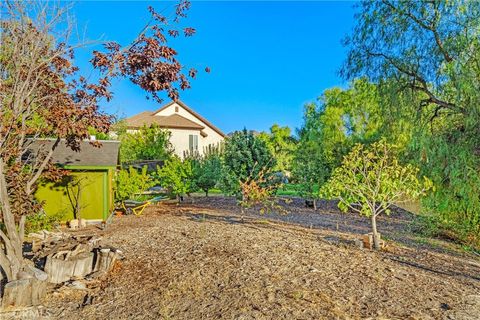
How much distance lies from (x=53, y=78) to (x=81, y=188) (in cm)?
627

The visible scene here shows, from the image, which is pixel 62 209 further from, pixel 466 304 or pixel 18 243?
pixel 466 304

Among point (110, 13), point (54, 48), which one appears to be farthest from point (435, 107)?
point (54, 48)

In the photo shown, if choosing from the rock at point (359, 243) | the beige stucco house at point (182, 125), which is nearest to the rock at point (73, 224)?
the rock at point (359, 243)

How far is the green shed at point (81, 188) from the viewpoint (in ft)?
39.1

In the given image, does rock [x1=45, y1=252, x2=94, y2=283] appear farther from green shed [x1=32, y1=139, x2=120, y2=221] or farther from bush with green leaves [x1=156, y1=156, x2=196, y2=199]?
bush with green leaves [x1=156, y1=156, x2=196, y2=199]

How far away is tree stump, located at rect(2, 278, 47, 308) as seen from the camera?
16.0 ft

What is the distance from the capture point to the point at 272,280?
5.57 metres

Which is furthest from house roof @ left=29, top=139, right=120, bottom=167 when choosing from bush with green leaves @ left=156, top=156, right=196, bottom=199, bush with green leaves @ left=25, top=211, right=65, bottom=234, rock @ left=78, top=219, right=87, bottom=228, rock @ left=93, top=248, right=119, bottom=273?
rock @ left=93, top=248, right=119, bottom=273

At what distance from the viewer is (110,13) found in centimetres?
931

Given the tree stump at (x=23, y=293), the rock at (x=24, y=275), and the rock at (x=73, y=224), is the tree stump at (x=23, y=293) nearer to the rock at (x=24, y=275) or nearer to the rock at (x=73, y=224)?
the rock at (x=24, y=275)

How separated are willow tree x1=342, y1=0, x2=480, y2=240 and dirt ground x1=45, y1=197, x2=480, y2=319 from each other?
8.49 ft

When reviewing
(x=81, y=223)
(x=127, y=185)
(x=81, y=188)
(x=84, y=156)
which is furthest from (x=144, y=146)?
(x=81, y=223)

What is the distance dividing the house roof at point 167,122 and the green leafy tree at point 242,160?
71.5ft

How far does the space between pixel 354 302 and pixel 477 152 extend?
7.83 m
